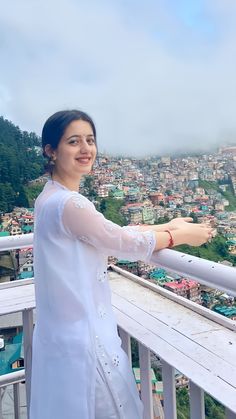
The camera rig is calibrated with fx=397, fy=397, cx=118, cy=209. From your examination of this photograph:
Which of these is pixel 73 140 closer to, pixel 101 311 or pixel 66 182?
pixel 66 182

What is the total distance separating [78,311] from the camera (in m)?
0.87

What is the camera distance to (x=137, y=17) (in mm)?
7297

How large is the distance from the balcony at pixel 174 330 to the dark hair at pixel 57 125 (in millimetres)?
376

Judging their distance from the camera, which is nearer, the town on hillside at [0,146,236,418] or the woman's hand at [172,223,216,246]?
the woman's hand at [172,223,216,246]

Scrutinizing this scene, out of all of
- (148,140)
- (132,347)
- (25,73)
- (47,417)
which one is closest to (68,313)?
(47,417)

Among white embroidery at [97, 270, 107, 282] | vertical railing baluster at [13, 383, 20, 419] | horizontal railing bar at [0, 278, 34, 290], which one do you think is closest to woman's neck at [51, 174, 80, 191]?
white embroidery at [97, 270, 107, 282]

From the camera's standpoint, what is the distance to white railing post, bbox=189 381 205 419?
2.88 ft

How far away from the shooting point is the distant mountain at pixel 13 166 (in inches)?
94.8

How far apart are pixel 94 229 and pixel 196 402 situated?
455mm

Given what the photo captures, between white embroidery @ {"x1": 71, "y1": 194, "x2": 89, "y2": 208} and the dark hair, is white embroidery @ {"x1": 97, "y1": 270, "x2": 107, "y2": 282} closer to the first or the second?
white embroidery @ {"x1": 71, "y1": 194, "x2": 89, "y2": 208}

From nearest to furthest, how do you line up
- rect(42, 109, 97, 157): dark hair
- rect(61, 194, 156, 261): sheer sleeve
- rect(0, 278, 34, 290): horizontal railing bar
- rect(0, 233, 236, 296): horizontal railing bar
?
rect(0, 233, 236, 296): horizontal railing bar < rect(61, 194, 156, 261): sheer sleeve < rect(42, 109, 97, 157): dark hair < rect(0, 278, 34, 290): horizontal railing bar

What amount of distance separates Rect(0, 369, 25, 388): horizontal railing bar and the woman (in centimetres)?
67

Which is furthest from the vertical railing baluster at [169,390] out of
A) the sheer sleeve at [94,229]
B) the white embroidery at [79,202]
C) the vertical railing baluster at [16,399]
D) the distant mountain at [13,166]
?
the distant mountain at [13,166]

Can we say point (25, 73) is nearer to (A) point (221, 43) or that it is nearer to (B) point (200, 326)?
(A) point (221, 43)
